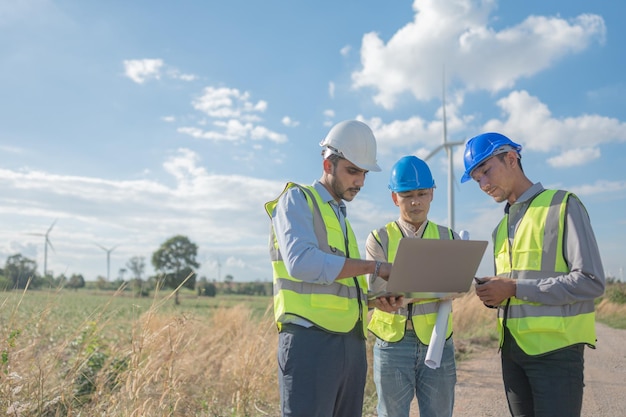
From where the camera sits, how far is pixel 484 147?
3.34 metres

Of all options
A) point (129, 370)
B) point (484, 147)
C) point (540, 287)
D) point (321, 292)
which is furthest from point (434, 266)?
point (129, 370)

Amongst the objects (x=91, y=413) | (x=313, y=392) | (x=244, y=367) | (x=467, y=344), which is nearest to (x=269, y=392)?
(x=244, y=367)

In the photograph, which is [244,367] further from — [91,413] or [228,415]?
[91,413]

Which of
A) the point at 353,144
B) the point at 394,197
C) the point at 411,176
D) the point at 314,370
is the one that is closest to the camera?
the point at 314,370

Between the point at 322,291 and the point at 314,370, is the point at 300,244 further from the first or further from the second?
the point at 314,370

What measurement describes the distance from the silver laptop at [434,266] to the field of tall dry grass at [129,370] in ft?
8.06

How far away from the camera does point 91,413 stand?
464cm

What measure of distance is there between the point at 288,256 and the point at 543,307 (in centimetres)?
138

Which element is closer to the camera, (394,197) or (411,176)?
(411,176)

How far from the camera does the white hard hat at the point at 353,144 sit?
10.8ft

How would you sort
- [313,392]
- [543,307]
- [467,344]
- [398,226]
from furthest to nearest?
[467,344] < [398,226] < [543,307] < [313,392]

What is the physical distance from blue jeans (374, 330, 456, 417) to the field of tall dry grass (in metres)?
1.92

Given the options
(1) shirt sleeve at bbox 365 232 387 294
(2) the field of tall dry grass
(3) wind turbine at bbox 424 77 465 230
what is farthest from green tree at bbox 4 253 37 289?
(3) wind turbine at bbox 424 77 465 230

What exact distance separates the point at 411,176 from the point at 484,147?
2.21ft
